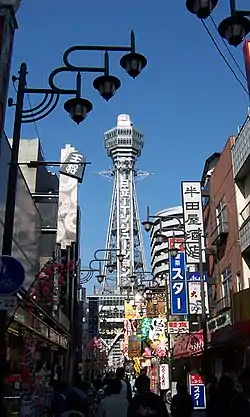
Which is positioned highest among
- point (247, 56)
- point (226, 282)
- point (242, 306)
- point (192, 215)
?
point (247, 56)

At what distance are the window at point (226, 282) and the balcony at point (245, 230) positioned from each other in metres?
2.65

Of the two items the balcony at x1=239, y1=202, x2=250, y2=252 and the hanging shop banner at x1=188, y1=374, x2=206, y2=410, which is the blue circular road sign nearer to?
the hanging shop banner at x1=188, y1=374, x2=206, y2=410

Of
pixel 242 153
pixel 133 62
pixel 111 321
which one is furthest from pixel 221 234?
pixel 111 321

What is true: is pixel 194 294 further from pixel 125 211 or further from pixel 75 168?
pixel 125 211

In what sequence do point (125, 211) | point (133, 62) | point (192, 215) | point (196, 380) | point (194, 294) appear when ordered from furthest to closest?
point (125, 211) → point (192, 215) → point (194, 294) → point (196, 380) → point (133, 62)

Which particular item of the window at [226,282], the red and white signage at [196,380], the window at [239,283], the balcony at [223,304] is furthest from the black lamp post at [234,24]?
the window at [226,282]

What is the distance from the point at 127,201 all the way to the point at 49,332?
139596 mm

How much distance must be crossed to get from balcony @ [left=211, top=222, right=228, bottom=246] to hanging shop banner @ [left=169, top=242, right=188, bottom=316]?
2124mm

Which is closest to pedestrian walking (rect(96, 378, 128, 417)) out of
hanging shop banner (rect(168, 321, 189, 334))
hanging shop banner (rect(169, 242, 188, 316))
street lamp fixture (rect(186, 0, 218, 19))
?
street lamp fixture (rect(186, 0, 218, 19))

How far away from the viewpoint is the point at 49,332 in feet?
63.1

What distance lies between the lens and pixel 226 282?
22.3 metres

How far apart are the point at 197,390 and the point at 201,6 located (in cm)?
1216

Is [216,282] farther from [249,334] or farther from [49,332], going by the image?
[249,334]

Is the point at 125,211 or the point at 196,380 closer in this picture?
the point at 196,380
